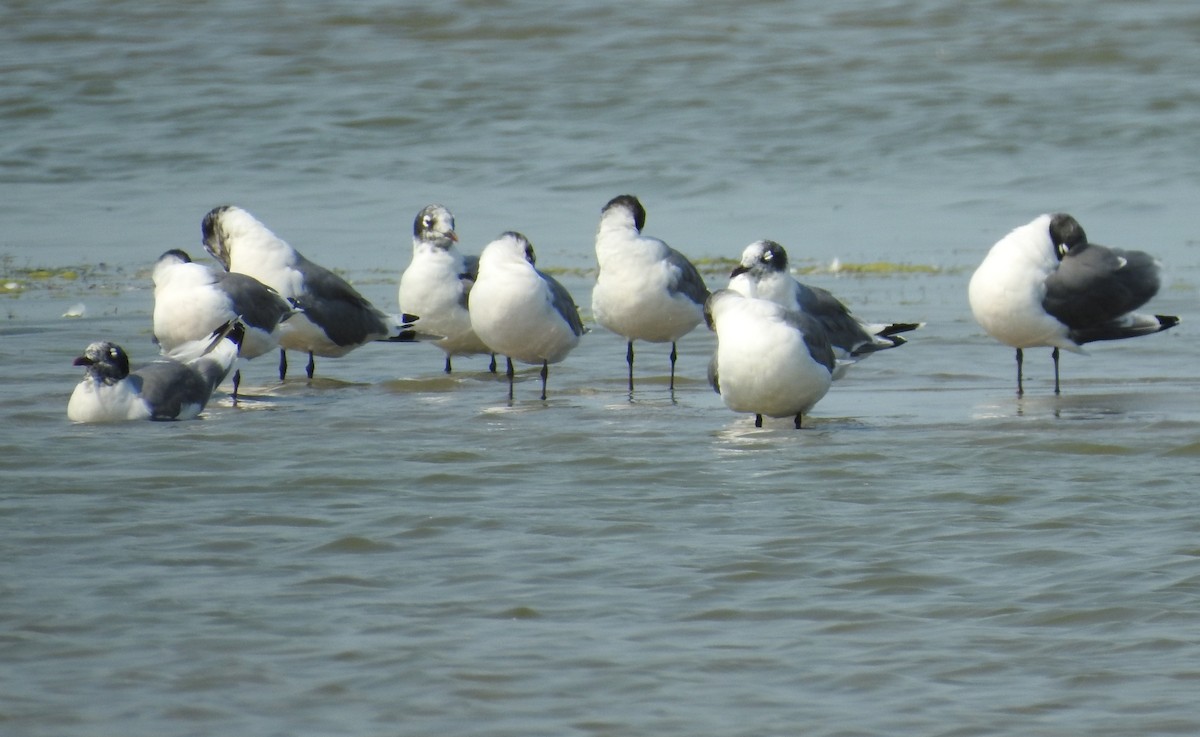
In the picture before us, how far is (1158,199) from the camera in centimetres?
1741

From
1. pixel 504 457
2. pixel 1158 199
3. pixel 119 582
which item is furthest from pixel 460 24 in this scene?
pixel 119 582

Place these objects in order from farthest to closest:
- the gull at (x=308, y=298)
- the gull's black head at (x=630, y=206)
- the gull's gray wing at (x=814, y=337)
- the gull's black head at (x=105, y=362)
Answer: the gull at (x=308, y=298) → the gull's black head at (x=630, y=206) → the gull's black head at (x=105, y=362) → the gull's gray wing at (x=814, y=337)

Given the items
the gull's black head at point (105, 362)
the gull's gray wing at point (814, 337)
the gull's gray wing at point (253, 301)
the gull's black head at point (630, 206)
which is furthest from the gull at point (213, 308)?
the gull's gray wing at point (814, 337)

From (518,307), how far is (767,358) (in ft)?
6.27

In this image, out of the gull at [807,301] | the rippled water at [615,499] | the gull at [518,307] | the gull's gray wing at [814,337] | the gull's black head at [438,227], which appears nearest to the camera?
the rippled water at [615,499]

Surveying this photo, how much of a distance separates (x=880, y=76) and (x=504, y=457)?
16835 millimetres

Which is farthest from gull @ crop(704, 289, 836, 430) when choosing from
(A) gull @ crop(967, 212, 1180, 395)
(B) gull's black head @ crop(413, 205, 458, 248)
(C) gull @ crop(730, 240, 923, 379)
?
(B) gull's black head @ crop(413, 205, 458, 248)

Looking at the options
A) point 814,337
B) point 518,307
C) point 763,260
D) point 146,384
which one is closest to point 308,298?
point 518,307

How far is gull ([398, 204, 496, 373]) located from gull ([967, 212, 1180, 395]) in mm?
2795

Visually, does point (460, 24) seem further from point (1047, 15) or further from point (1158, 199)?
point (1158, 199)

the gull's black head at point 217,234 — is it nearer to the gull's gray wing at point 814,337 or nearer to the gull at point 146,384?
the gull at point 146,384

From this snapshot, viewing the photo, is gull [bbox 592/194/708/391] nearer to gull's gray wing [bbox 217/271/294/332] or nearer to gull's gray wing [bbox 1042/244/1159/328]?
gull's gray wing [bbox 217/271/294/332]

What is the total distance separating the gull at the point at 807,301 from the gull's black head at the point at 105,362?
2823mm

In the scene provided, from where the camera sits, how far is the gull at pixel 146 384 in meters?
8.90
